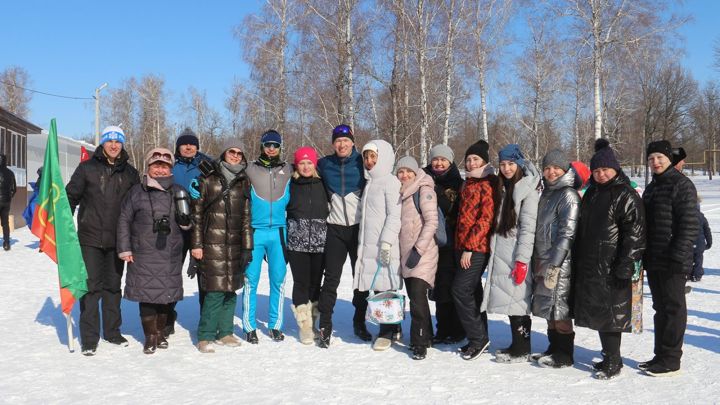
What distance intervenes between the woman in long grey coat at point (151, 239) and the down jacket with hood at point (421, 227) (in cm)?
182

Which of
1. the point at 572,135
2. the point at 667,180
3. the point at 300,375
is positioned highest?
the point at 572,135

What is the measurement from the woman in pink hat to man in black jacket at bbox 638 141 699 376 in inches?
105

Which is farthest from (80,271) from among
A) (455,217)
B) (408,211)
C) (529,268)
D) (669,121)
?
(669,121)

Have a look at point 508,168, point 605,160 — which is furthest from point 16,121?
point 605,160

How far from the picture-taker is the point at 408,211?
196 inches

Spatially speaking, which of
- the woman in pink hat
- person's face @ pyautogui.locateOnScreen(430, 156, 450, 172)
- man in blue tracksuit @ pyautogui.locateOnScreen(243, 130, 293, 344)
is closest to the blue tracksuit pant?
man in blue tracksuit @ pyautogui.locateOnScreen(243, 130, 293, 344)

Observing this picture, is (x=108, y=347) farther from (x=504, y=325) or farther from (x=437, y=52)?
(x=437, y=52)

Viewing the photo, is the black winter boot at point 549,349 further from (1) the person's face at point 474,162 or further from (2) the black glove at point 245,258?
(2) the black glove at point 245,258

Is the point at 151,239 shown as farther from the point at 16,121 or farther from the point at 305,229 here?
→ the point at 16,121

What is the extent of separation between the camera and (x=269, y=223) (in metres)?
5.27

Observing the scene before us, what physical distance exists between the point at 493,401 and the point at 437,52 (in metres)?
14.7

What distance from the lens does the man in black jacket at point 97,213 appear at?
4.98 metres

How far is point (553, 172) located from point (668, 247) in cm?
95

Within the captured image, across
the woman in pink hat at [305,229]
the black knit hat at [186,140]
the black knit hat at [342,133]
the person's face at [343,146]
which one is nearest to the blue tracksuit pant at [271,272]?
the woman in pink hat at [305,229]
